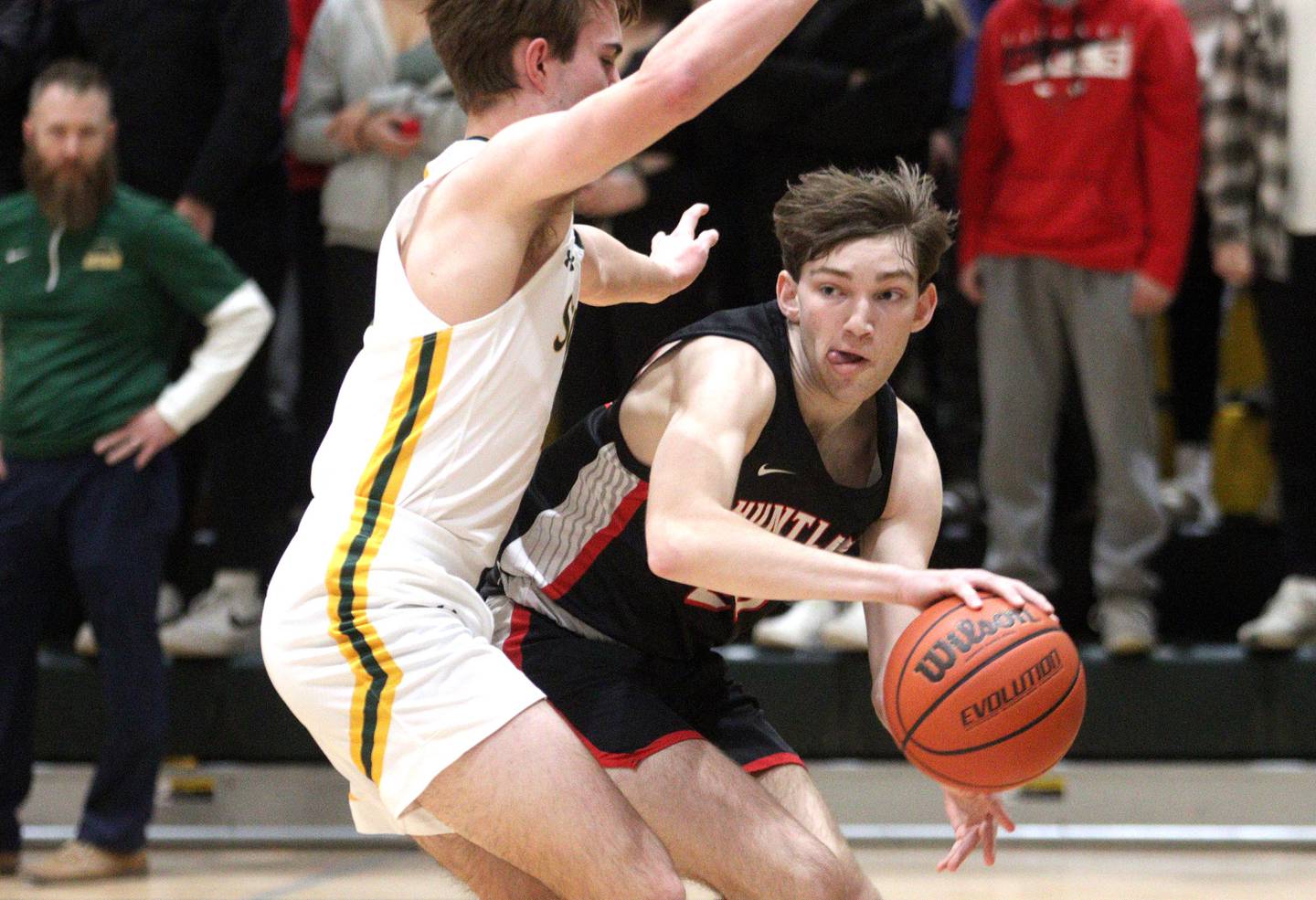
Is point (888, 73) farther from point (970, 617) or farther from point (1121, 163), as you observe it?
point (970, 617)

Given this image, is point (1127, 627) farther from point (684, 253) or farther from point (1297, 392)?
point (684, 253)

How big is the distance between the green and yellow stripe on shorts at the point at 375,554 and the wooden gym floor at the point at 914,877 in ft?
7.80

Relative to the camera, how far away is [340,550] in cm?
247

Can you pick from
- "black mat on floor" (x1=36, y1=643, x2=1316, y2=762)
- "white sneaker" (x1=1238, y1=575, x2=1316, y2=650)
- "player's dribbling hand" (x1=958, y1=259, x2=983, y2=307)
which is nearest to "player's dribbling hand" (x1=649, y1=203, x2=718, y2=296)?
"player's dribbling hand" (x1=958, y1=259, x2=983, y2=307)

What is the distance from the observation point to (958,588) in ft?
8.11

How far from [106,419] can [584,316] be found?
145cm

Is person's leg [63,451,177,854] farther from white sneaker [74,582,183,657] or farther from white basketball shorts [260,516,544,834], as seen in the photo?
white basketball shorts [260,516,544,834]

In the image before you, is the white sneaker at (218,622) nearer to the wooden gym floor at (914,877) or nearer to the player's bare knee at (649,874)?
the wooden gym floor at (914,877)

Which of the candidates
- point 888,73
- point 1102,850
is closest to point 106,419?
point 888,73

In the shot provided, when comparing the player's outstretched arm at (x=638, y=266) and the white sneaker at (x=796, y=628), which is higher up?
the player's outstretched arm at (x=638, y=266)

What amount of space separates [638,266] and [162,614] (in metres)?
3.20

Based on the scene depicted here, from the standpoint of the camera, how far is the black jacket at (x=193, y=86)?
17.7 feet

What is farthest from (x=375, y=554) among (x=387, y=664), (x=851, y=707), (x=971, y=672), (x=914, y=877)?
(x=851, y=707)

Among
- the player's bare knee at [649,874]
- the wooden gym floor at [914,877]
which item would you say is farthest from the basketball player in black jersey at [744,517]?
the wooden gym floor at [914,877]
